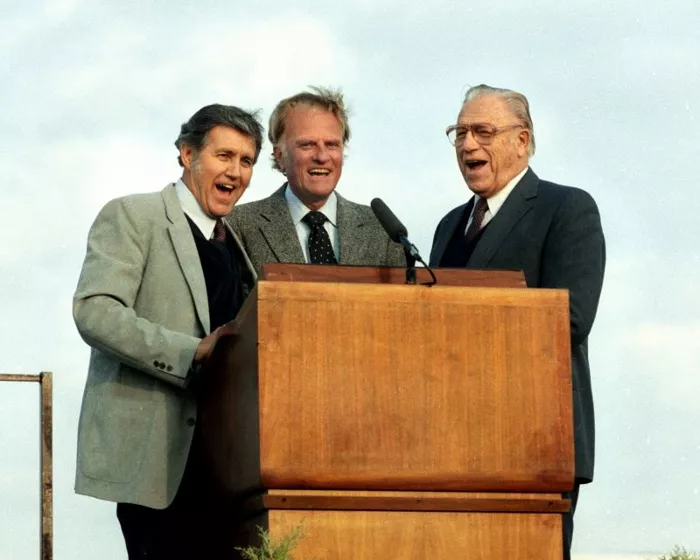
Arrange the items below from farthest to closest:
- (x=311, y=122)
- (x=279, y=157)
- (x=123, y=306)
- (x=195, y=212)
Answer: (x=279, y=157)
(x=311, y=122)
(x=195, y=212)
(x=123, y=306)

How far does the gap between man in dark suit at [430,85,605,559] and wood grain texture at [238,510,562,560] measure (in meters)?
0.69

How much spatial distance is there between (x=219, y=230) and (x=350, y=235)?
55 cm

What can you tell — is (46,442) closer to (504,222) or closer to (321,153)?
(321,153)

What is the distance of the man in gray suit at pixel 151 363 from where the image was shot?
416 centimetres

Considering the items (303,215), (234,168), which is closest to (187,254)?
(234,168)

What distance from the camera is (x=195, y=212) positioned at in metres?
4.69

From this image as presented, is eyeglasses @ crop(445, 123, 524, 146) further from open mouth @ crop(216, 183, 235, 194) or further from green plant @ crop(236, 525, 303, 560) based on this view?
green plant @ crop(236, 525, 303, 560)

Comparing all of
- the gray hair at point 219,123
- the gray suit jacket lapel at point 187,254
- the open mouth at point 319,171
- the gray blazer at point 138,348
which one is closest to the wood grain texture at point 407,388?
the gray blazer at point 138,348

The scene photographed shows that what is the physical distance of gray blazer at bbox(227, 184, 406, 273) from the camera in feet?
16.6

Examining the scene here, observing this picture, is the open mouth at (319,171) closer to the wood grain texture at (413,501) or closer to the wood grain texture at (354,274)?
the wood grain texture at (354,274)

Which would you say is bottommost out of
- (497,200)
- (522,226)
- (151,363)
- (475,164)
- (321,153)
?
(151,363)

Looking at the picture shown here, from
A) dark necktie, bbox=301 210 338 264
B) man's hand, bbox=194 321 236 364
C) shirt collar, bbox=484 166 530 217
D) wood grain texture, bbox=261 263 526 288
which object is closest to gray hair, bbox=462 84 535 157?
shirt collar, bbox=484 166 530 217

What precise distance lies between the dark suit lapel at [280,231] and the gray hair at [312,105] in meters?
0.31

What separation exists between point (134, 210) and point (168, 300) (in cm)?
33
